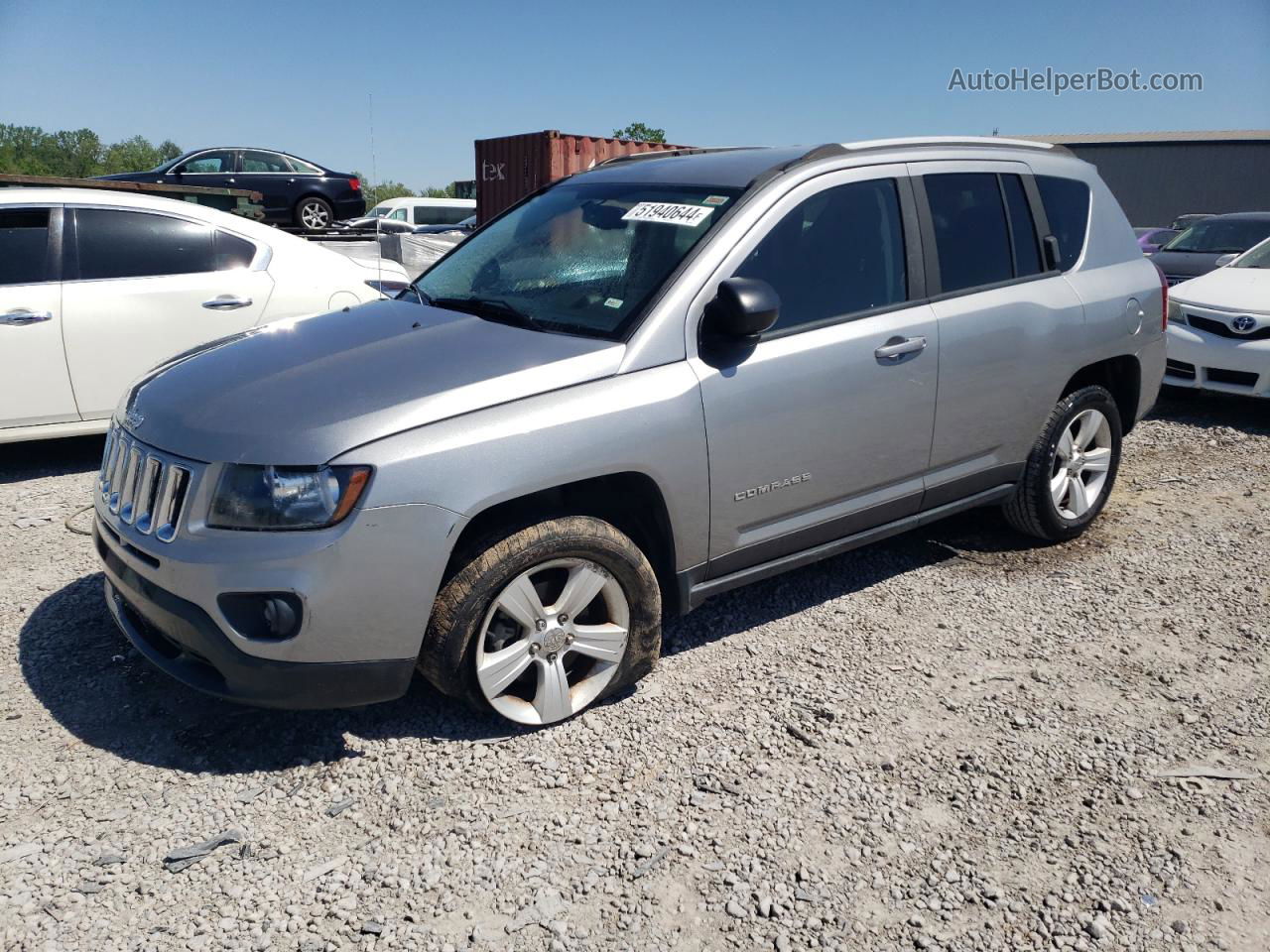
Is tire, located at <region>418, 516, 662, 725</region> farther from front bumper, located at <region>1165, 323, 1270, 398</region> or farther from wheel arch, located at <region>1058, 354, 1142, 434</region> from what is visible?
front bumper, located at <region>1165, 323, 1270, 398</region>

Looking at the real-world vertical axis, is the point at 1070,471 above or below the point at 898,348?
below

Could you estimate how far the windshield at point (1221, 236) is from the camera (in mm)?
11781

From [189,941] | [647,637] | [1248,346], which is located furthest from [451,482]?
[1248,346]

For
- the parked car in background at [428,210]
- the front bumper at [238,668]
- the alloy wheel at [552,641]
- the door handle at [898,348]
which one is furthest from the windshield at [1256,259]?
the parked car in background at [428,210]

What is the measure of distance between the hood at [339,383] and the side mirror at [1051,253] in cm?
233

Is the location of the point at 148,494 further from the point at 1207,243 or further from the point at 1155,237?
the point at 1155,237

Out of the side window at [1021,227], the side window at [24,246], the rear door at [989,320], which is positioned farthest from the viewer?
the side window at [24,246]

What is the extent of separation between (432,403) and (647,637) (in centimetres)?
110

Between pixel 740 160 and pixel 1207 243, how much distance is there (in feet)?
34.5

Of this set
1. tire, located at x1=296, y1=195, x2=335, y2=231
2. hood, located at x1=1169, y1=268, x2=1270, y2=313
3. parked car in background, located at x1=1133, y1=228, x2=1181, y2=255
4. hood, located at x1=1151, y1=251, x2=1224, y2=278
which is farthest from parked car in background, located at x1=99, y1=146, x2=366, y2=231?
parked car in background, located at x1=1133, y1=228, x2=1181, y2=255

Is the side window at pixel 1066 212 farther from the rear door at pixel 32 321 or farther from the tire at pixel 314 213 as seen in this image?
the tire at pixel 314 213

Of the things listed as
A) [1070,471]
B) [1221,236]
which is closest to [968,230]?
[1070,471]

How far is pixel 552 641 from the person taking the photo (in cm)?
315

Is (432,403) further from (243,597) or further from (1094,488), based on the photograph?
(1094,488)
